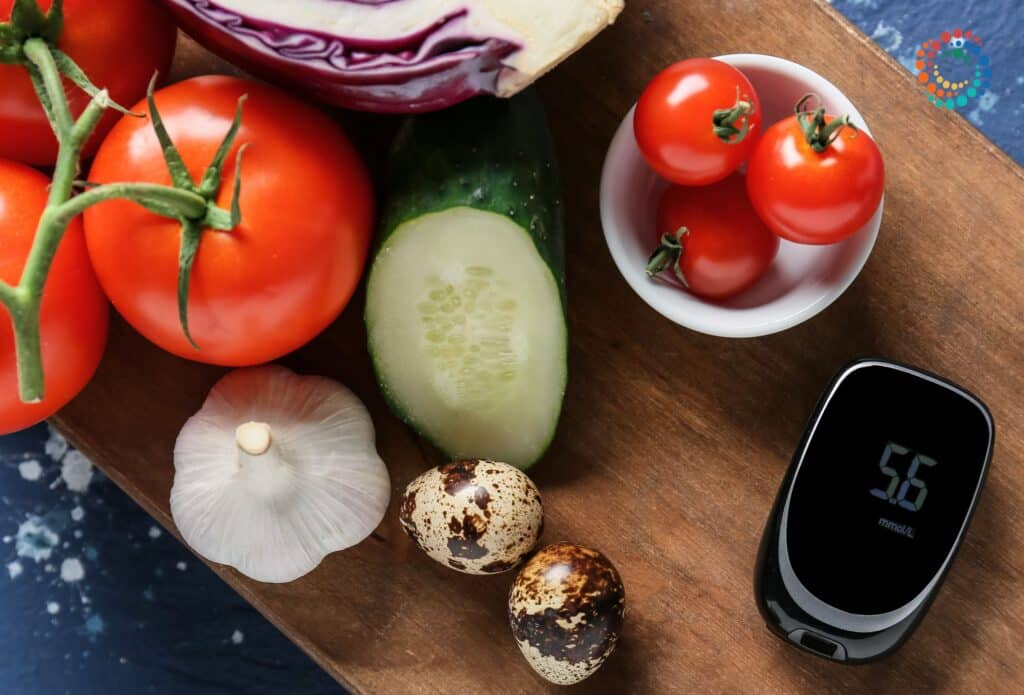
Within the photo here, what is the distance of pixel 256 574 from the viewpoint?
707mm

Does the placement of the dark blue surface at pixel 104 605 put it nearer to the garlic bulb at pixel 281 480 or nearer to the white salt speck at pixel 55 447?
the white salt speck at pixel 55 447

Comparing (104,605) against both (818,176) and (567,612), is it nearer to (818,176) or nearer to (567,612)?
(567,612)

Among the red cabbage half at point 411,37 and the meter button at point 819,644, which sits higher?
the red cabbage half at point 411,37

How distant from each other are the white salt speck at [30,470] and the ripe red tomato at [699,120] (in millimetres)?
592

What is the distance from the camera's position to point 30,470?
2.89 ft

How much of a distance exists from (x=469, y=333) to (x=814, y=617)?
0.30 m

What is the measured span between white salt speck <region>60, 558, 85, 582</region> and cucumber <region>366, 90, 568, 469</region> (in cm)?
37

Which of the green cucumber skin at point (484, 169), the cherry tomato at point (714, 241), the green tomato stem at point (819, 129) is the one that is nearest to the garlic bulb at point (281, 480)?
the green cucumber skin at point (484, 169)

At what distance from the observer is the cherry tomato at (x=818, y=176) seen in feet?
1.99

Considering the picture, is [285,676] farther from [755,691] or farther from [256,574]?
[755,691]

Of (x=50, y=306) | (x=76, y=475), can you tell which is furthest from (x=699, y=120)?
(x=76, y=475)

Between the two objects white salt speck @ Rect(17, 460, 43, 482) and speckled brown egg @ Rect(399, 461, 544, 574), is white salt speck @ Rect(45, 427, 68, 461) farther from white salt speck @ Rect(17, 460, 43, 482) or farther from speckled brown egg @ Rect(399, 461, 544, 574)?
speckled brown egg @ Rect(399, 461, 544, 574)

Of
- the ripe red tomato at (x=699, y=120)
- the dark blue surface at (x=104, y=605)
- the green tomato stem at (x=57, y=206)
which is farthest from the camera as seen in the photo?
the dark blue surface at (x=104, y=605)

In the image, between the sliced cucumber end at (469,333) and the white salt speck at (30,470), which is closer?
the sliced cucumber end at (469,333)
